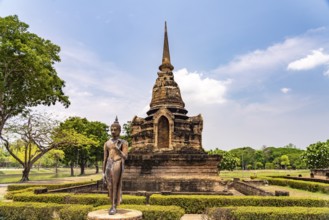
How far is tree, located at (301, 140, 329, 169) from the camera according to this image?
47719mm

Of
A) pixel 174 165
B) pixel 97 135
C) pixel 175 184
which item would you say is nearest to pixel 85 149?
pixel 97 135

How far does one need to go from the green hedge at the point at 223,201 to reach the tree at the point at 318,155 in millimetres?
40954

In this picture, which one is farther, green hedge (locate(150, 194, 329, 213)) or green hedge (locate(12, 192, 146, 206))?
green hedge (locate(150, 194, 329, 213))

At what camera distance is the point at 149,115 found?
24.3m

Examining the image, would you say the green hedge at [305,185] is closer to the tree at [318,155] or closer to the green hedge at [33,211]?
the green hedge at [33,211]

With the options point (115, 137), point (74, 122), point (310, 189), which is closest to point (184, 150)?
point (310, 189)

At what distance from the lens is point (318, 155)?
48.5 metres

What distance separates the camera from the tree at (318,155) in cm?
4772

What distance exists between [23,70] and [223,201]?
2175 cm

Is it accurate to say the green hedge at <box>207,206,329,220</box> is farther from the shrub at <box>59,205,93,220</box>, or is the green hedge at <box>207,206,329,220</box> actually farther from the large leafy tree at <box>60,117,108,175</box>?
the large leafy tree at <box>60,117,108,175</box>

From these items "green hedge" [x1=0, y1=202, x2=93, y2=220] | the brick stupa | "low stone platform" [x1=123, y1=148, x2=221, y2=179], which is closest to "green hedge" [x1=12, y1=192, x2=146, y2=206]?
"green hedge" [x1=0, y1=202, x2=93, y2=220]

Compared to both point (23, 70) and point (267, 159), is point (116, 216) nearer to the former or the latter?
point (23, 70)

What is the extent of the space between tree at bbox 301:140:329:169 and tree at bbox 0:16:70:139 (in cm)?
4414

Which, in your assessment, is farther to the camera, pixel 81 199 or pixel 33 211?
pixel 81 199
